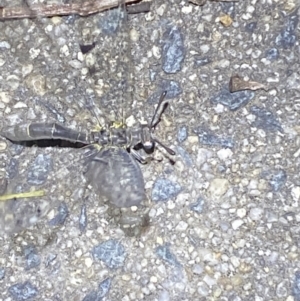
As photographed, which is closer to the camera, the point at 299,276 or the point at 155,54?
the point at 299,276

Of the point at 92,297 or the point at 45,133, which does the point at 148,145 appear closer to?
the point at 45,133

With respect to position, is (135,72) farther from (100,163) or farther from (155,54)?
(100,163)

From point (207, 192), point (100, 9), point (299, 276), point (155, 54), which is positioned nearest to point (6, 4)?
point (100, 9)

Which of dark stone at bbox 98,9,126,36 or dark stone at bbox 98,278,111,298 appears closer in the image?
dark stone at bbox 98,278,111,298

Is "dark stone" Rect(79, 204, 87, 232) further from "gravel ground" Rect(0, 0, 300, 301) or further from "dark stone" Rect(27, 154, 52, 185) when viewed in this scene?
"dark stone" Rect(27, 154, 52, 185)

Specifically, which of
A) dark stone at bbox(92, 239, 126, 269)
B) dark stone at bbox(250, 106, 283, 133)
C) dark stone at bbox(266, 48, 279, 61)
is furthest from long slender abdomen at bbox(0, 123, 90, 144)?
dark stone at bbox(266, 48, 279, 61)

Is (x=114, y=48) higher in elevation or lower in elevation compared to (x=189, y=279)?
higher

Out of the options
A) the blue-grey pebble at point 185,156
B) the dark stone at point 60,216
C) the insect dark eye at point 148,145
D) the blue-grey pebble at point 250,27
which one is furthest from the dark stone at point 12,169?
the blue-grey pebble at point 250,27
